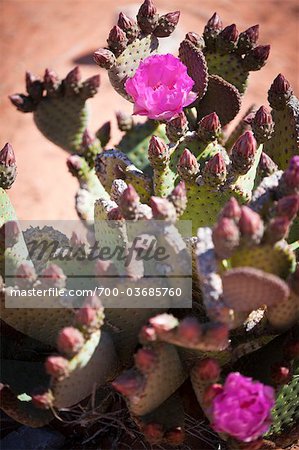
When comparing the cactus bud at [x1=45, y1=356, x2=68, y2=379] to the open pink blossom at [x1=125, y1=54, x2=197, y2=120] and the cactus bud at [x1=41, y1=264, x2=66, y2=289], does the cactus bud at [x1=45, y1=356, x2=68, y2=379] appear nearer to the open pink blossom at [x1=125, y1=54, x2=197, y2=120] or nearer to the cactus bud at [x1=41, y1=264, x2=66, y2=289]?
the cactus bud at [x1=41, y1=264, x2=66, y2=289]

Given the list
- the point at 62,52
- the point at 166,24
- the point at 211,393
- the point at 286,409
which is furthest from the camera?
the point at 62,52

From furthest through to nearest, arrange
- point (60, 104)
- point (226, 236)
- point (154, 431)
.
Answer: point (60, 104), point (154, 431), point (226, 236)

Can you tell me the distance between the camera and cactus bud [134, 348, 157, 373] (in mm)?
1625

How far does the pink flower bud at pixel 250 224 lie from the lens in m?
1.55

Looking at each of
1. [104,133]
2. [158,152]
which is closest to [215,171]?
[158,152]

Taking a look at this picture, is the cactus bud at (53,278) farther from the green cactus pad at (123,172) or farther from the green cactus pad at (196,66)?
the green cactus pad at (196,66)

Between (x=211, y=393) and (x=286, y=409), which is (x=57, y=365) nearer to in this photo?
(x=211, y=393)

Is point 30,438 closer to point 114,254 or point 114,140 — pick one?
point 114,254

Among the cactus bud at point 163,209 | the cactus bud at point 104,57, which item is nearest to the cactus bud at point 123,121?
the cactus bud at point 104,57

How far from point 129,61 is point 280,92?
1.69 ft

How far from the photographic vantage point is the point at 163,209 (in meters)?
1.67

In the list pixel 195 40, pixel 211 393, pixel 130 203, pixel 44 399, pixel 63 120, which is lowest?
pixel 44 399

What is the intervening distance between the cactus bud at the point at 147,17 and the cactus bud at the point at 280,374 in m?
1.20

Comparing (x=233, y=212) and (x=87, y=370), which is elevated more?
(x=233, y=212)
